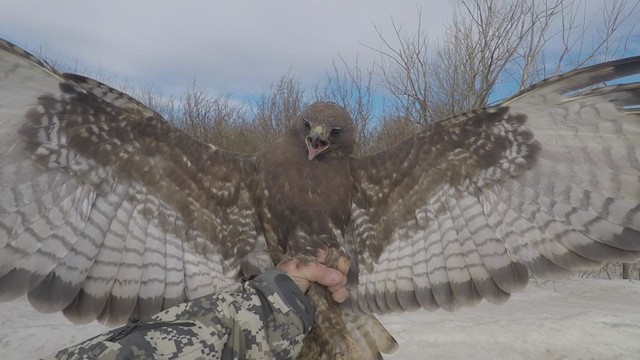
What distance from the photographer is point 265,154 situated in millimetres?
3947

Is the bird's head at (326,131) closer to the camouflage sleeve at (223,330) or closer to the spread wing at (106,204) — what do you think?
the spread wing at (106,204)

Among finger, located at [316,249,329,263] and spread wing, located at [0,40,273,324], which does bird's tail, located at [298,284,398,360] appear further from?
spread wing, located at [0,40,273,324]

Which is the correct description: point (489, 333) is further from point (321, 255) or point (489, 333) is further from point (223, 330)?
point (223, 330)

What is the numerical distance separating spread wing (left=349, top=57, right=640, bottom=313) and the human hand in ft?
1.00

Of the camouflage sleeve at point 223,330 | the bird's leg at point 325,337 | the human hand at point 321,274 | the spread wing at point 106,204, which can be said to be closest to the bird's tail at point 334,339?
the bird's leg at point 325,337

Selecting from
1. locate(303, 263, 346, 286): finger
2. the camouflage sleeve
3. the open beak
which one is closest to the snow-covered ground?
locate(303, 263, 346, 286): finger

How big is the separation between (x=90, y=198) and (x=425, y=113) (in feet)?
28.4

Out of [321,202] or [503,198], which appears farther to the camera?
[321,202]

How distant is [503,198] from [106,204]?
2.74 meters

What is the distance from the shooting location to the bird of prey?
316 cm

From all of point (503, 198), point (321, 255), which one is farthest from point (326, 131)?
point (503, 198)

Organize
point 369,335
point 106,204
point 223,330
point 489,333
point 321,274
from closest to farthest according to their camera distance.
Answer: point 223,330, point 106,204, point 321,274, point 369,335, point 489,333

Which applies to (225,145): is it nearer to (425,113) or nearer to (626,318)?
(425,113)

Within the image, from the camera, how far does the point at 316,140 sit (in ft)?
12.5
